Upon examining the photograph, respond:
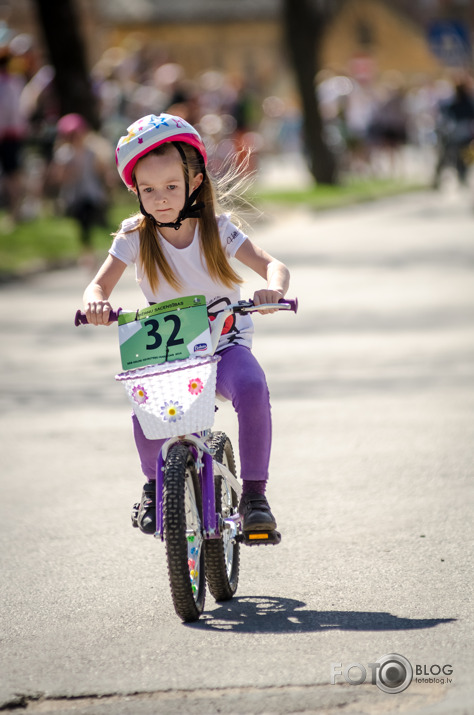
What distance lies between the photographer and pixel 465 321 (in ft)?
38.4

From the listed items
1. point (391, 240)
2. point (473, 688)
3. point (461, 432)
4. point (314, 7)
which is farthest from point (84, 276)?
point (314, 7)

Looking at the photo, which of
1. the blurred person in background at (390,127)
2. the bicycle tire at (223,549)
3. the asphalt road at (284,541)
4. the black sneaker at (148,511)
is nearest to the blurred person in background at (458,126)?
the blurred person in background at (390,127)

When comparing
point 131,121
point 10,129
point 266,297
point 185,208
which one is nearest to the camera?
point 266,297

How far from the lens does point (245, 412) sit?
4805 millimetres

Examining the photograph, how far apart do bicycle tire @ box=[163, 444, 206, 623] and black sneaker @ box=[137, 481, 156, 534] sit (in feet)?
0.60

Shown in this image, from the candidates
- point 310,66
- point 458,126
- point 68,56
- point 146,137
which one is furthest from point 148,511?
point 310,66

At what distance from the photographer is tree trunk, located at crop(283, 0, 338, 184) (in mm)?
28359

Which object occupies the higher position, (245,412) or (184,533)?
(245,412)

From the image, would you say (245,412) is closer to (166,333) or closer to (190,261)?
(166,333)

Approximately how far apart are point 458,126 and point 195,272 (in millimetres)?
22586

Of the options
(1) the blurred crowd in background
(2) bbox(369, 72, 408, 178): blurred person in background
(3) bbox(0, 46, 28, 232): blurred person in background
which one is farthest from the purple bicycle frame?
(2) bbox(369, 72, 408, 178): blurred person in background

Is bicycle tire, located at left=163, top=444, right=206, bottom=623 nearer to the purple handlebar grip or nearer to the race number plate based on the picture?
the race number plate

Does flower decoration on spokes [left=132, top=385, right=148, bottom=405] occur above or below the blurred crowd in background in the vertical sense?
below

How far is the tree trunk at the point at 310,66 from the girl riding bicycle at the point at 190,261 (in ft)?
78.9
